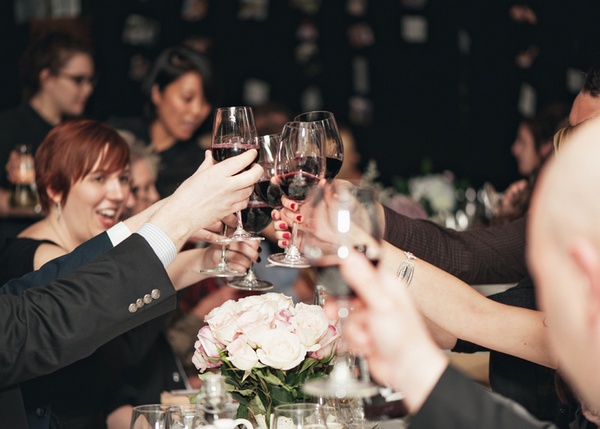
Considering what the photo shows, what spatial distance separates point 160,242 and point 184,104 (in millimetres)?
2781

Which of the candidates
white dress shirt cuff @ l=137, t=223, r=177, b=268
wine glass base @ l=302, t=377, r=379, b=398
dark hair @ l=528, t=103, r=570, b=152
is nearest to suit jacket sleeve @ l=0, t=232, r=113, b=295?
white dress shirt cuff @ l=137, t=223, r=177, b=268

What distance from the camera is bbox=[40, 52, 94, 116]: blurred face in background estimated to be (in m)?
4.50

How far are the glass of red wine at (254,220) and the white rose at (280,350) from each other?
0.44 meters

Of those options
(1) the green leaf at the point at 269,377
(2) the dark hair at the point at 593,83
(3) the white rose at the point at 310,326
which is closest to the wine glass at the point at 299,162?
(3) the white rose at the point at 310,326

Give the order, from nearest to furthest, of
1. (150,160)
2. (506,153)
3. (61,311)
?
(61,311) → (150,160) → (506,153)

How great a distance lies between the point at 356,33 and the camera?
293 inches

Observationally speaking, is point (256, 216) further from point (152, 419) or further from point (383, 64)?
point (383, 64)

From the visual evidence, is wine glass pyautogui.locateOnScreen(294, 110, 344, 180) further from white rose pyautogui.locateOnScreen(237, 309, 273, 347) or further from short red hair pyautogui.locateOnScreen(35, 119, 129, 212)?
short red hair pyautogui.locateOnScreen(35, 119, 129, 212)

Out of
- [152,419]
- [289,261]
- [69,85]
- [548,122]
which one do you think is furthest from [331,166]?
[548,122]

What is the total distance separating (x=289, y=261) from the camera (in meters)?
1.86

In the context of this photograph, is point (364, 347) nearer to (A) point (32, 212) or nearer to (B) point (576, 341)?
(B) point (576, 341)

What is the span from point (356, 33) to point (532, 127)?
2.90m

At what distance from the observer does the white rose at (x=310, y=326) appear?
5.49ft

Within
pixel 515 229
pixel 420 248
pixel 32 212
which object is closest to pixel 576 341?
pixel 420 248
